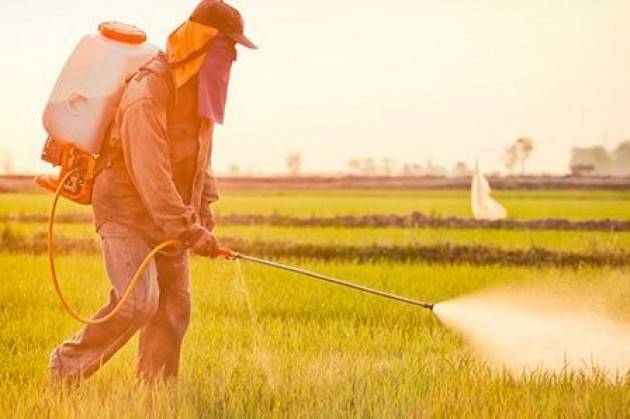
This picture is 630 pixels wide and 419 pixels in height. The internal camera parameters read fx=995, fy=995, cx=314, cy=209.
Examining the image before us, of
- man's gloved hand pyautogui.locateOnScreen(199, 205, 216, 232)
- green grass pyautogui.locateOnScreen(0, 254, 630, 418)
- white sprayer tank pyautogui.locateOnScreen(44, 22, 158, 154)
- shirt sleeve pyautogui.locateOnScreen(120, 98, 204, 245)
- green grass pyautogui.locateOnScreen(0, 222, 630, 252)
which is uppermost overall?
white sprayer tank pyautogui.locateOnScreen(44, 22, 158, 154)

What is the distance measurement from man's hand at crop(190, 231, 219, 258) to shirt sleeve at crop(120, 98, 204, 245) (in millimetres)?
18

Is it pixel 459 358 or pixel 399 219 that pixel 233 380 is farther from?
pixel 399 219

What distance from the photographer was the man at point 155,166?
317 cm

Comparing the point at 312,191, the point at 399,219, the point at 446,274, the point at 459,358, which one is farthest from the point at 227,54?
the point at 312,191

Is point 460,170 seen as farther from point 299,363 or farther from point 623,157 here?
point 299,363

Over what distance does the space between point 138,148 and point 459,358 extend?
183 centimetres

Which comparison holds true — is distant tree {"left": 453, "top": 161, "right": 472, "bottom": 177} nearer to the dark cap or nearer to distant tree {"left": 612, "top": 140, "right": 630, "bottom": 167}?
distant tree {"left": 612, "top": 140, "right": 630, "bottom": 167}

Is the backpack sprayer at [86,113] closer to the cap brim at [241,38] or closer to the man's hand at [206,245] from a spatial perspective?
the man's hand at [206,245]

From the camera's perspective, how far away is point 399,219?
1052 centimetres

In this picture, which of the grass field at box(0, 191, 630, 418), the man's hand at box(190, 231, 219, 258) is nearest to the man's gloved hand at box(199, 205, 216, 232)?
the man's hand at box(190, 231, 219, 258)

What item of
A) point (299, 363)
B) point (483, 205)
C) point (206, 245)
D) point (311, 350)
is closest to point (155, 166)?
point (206, 245)

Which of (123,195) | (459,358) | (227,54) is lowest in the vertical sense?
(459,358)

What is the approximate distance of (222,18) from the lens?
3246mm

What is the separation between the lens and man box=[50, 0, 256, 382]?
3.17m
